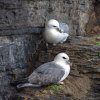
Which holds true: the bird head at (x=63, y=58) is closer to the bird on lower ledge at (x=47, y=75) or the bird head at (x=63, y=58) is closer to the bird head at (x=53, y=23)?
the bird on lower ledge at (x=47, y=75)

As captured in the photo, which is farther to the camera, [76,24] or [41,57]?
[76,24]

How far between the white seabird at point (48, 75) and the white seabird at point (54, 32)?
32.9 inches

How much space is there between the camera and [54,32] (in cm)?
927

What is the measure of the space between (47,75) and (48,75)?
2cm

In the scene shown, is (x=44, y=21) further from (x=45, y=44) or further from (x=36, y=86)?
(x=36, y=86)

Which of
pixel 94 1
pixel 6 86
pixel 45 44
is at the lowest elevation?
pixel 6 86

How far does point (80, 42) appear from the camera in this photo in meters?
9.49

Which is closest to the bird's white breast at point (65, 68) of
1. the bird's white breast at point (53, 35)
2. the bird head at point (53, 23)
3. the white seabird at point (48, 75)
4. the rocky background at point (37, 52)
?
the white seabird at point (48, 75)

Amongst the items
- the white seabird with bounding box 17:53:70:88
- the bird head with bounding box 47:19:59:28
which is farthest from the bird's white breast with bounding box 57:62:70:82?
the bird head with bounding box 47:19:59:28

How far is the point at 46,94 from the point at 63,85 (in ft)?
1.65

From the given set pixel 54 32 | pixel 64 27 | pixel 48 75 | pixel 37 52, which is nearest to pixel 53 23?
pixel 54 32

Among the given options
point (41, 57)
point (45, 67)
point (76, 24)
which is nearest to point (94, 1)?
point (76, 24)

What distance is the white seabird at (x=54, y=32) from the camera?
9211mm

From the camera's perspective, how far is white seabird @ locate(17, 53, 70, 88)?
26.7ft
